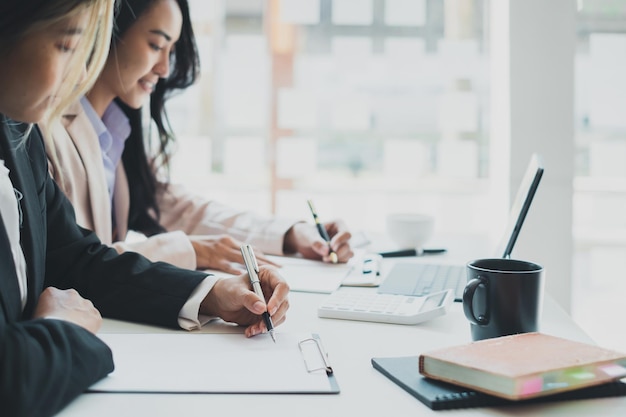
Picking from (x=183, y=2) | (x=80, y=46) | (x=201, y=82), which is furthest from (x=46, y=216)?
(x=201, y=82)

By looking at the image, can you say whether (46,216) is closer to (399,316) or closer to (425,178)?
(399,316)

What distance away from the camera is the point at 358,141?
2.88 meters

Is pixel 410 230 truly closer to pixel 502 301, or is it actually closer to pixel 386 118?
pixel 502 301

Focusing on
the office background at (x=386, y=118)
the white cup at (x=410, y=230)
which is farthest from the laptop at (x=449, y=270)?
the office background at (x=386, y=118)

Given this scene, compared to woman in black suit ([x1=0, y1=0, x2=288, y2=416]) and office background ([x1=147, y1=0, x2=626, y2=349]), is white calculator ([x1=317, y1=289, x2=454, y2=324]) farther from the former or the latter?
office background ([x1=147, y1=0, x2=626, y2=349])

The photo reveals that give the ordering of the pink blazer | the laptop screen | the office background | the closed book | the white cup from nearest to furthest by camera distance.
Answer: the closed book
the laptop screen
the pink blazer
the white cup
the office background

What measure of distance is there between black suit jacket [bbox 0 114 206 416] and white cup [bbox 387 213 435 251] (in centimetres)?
72

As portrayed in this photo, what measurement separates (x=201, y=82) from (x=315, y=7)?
1.79ft

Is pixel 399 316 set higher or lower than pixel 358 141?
lower

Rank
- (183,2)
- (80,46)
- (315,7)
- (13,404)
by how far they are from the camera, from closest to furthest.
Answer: (13,404)
(80,46)
(183,2)
(315,7)

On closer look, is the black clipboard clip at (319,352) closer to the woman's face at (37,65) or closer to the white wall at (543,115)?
the woman's face at (37,65)

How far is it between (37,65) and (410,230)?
3.43 feet

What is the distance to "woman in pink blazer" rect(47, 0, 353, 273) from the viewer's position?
1474 mm

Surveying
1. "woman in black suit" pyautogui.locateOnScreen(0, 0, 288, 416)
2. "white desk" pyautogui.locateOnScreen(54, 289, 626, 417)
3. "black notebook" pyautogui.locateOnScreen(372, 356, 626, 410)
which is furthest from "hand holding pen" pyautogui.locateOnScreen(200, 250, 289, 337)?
"black notebook" pyautogui.locateOnScreen(372, 356, 626, 410)
